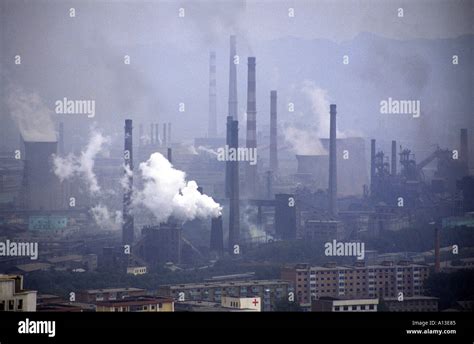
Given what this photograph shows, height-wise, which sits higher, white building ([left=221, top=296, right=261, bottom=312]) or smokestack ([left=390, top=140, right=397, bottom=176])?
smokestack ([left=390, top=140, right=397, bottom=176])

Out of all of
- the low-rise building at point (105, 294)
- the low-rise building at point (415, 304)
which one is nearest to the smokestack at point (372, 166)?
the low-rise building at point (415, 304)

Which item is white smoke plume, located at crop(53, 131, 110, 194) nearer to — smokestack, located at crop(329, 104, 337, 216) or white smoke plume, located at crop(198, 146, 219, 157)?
white smoke plume, located at crop(198, 146, 219, 157)

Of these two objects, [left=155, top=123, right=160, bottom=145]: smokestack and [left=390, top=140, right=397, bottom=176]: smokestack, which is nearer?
[left=155, top=123, right=160, bottom=145]: smokestack

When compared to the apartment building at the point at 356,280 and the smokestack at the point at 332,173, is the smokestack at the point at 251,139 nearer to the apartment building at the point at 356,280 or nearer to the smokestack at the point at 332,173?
the smokestack at the point at 332,173

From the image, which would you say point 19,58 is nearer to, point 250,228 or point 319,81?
point 319,81

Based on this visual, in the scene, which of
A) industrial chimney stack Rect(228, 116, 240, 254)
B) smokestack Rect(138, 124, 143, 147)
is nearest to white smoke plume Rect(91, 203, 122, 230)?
smokestack Rect(138, 124, 143, 147)

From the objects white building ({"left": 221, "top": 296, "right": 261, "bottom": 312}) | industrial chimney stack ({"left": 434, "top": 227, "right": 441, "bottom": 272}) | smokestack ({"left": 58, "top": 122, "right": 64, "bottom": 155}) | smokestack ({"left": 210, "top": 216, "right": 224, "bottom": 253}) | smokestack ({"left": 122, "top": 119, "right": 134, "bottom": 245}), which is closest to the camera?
white building ({"left": 221, "top": 296, "right": 261, "bottom": 312})
